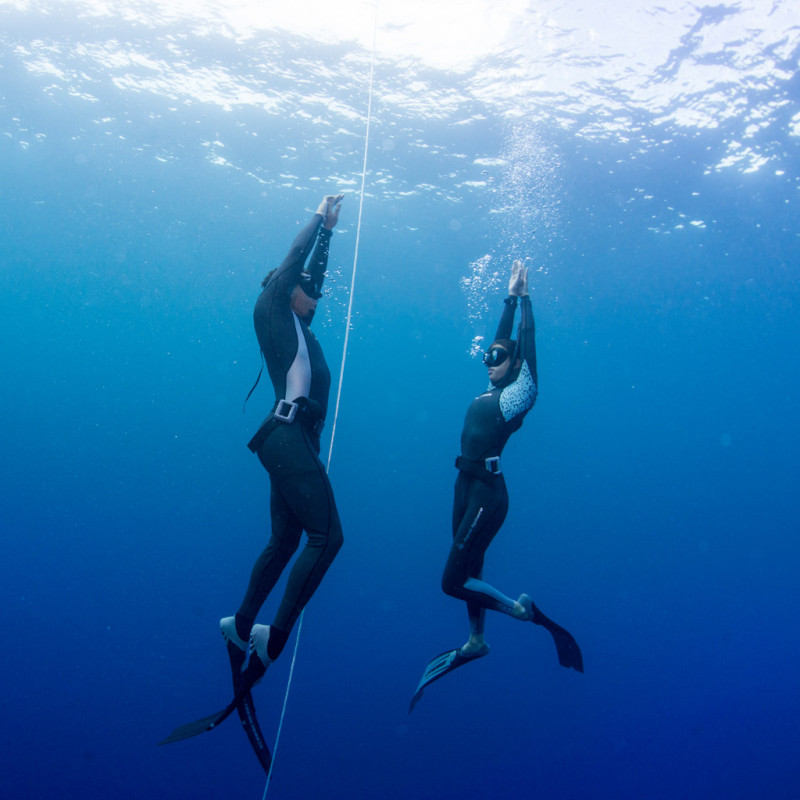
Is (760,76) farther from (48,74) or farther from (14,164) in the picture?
(14,164)

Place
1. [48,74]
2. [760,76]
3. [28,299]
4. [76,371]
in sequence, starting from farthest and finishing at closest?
[76,371]
[28,299]
[48,74]
[760,76]

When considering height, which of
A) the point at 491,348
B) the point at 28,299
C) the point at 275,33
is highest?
the point at 275,33

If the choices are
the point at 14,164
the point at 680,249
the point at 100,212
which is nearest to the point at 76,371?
the point at 100,212

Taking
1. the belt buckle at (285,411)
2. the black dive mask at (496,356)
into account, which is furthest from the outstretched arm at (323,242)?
the black dive mask at (496,356)

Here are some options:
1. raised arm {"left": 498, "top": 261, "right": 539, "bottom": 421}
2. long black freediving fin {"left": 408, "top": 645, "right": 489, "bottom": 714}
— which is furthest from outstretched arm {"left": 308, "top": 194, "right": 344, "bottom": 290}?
long black freediving fin {"left": 408, "top": 645, "right": 489, "bottom": 714}

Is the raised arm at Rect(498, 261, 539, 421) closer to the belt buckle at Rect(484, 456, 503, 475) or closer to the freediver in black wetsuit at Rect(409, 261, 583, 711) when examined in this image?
the freediver in black wetsuit at Rect(409, 261, 583, 711)

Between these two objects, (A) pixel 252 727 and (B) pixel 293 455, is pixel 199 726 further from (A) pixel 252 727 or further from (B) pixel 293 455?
(B) pixel 293 455

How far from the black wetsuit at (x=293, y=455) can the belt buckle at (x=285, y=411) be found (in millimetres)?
26

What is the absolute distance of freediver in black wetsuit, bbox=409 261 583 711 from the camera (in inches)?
180

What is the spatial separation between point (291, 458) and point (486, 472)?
6.29 ft

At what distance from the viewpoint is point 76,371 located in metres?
42.4

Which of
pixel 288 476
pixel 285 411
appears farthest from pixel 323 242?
pixel 288 476

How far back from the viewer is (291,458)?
133 inches

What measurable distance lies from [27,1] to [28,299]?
24745 mm
